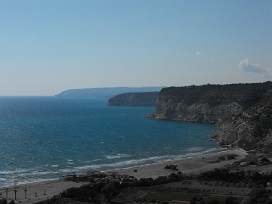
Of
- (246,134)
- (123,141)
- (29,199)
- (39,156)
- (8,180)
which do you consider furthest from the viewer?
(123,141)

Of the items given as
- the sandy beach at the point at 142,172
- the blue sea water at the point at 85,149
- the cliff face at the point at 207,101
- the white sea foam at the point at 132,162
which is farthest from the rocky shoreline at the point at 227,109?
the white sea foam at the point at 132,162

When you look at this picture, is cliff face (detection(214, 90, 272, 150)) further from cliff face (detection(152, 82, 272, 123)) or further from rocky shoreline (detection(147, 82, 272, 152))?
cliff face (detection(152, 82, 272, 123))

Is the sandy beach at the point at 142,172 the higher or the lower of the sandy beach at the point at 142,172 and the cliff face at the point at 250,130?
the lower

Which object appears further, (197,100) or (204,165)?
(197,100)

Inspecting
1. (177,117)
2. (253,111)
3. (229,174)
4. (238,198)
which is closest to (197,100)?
(177,117)

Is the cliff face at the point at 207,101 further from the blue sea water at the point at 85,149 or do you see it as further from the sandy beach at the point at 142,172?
the sandy beach at the point at 142,172

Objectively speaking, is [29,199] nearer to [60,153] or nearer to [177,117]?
[60,153]

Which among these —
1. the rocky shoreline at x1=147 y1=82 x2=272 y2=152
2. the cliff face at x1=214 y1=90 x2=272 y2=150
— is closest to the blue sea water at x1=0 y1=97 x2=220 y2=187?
the cliff face at x1=214 y1=90 x2=272 y2=150
